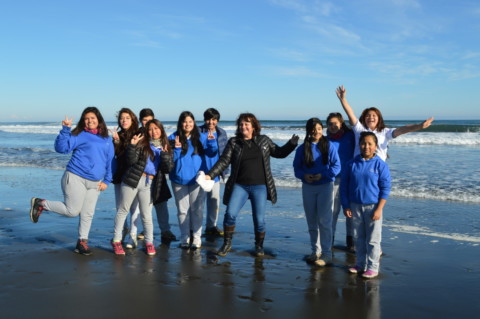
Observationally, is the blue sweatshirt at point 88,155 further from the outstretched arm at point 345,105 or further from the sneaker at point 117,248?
the outstretched arm at point 345,105

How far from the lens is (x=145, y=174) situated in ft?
16.6

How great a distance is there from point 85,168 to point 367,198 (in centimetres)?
334

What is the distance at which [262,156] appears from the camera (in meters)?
4.96

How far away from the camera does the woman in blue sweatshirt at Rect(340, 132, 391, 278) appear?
421 centimetres

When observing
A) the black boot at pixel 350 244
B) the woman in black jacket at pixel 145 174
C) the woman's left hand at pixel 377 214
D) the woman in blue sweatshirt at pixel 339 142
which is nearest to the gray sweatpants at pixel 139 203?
the woman in black jacket at pixel 145 174

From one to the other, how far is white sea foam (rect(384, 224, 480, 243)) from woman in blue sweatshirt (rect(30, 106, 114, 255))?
15.0ft

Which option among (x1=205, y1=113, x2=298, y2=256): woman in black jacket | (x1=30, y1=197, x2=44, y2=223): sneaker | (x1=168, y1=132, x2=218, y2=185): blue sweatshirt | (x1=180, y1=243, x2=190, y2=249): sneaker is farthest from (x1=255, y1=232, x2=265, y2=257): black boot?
(x1=30, y1=197, x2=44, y2=223): sneaker

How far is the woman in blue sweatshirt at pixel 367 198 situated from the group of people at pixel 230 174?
0.04 feet

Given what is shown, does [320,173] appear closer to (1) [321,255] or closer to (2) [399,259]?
(1) [321,255]

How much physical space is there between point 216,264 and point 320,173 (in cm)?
165

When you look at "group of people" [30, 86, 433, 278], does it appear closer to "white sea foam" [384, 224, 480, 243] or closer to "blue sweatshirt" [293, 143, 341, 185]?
"blue sweatshirt" [293, 143, 341, 185]

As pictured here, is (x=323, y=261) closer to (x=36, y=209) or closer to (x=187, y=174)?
(x=187, y=174)

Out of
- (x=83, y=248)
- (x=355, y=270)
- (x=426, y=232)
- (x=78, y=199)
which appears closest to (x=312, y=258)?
(x=355, y=270)

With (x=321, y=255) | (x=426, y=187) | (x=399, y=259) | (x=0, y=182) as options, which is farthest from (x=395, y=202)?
(x=0, y=182)
